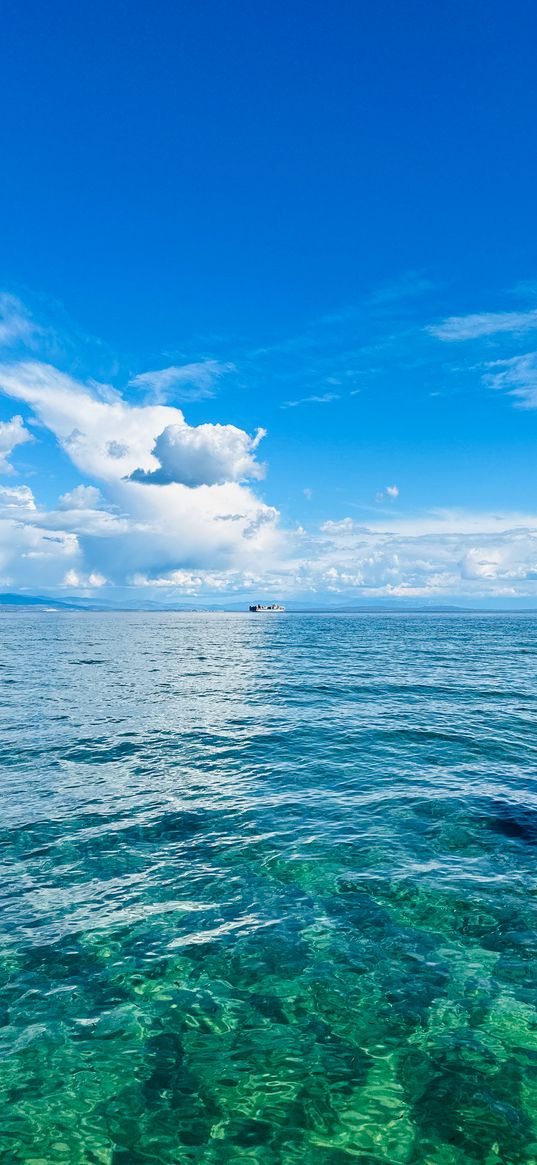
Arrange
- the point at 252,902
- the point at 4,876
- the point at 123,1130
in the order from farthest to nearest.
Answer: the point at 4,876, the point at 252,902, the point at 123,1130

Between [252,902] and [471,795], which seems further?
[471,795]

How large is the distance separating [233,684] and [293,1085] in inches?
1762

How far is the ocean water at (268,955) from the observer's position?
26.0 feet

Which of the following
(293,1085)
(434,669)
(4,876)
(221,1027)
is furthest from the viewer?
(434,669)

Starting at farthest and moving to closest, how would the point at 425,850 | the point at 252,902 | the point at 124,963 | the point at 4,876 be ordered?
the point at 425,850 < the point at 4,876 < the point at 252,902 < the point at 124,963

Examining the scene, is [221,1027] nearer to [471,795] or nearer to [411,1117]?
[411,1117]

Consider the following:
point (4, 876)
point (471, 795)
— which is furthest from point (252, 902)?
point (471, 795)

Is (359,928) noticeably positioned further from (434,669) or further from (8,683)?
(434,669)

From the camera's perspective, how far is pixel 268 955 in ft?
38.3

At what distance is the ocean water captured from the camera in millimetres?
7910

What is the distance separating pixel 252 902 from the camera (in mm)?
13797

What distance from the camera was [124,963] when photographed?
11.3 meters

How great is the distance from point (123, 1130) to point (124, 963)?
11.9 feet

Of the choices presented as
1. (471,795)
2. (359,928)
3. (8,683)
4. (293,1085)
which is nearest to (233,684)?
(8,683)
